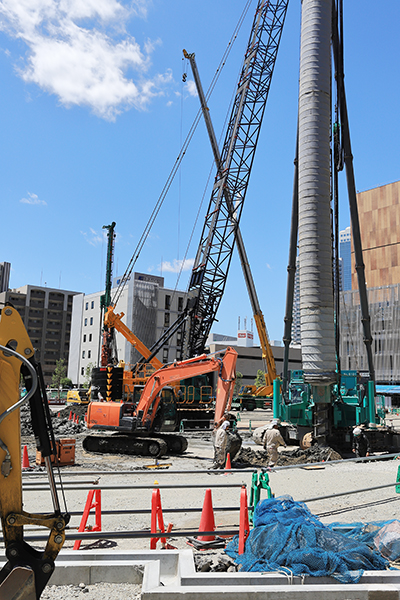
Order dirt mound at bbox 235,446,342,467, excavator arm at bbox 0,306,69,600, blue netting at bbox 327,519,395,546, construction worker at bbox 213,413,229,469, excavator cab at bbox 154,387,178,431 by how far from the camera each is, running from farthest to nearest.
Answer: excavator cab at bbox 154,387,178,431 < dirt mound at bbox 235,446,342,467 < construction worker at bbox 213,413,229,469 < blue netting at bbox 327,519,395,546 < excavator arm at bbox 0,306,69,600

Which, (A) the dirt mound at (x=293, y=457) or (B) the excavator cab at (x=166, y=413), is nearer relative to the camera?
(A) the dirt mound at (x=293, y=457)

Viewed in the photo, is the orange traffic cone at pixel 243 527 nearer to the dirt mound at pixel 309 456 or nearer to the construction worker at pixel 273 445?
the construction worker at pixel 273 445

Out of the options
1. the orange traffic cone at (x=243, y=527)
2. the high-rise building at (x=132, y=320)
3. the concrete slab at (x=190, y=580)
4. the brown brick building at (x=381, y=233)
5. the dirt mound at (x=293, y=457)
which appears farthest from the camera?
the high-rise building at (x=132, y=320)

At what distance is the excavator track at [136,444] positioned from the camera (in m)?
18.9

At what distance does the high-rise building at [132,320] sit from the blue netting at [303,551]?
73044mm

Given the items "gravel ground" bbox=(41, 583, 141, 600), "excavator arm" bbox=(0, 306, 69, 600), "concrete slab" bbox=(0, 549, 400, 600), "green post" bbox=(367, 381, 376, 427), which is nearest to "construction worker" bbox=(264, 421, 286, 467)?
"green post" bbox=(367, 381, 376, 427)

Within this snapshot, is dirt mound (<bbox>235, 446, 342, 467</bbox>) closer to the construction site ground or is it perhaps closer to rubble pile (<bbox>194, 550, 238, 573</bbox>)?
the construction site ground

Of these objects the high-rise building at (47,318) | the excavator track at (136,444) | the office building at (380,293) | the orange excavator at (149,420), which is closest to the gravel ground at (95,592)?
the orange excavator at (149,420)

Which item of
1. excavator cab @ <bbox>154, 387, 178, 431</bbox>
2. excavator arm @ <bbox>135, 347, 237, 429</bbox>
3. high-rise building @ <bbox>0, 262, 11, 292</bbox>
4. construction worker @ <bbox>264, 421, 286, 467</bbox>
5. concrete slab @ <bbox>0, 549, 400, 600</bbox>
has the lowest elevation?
concrete slab @ <bbox>0, 549, 400, 600</bbox>

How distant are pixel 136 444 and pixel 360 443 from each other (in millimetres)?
8331

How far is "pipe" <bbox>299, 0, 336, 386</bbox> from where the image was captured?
60.2 feet

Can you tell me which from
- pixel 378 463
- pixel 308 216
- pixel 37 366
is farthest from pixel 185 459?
pixel 37 366

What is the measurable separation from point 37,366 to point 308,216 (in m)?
15.5

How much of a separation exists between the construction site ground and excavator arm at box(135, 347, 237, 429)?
177 cm
